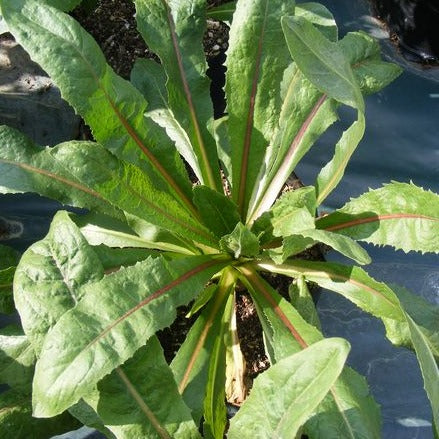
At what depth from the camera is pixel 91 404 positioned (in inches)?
32.3

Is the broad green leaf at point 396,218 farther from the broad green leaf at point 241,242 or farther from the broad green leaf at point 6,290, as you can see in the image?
the broad green leaf at point 6,290

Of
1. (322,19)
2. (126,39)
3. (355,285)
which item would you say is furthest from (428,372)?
(126,39)

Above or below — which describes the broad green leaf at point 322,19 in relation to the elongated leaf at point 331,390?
above

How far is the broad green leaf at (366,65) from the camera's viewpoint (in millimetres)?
1145

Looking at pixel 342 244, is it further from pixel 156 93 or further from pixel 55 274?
pixel 156 93

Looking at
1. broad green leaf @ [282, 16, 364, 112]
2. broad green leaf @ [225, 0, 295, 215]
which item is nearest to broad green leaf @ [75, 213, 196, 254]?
broad green leaf @ [225, 0, 295, 215]

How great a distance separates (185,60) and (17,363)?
0.57 meters

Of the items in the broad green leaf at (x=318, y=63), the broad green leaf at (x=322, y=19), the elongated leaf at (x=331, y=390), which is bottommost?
the elongated leaf at (x=331, y=390)

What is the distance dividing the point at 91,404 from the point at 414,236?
538 millimetres

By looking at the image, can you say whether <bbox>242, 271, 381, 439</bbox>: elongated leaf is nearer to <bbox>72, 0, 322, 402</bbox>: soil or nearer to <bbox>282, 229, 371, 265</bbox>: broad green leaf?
<bbox>282, 229, 371, 265</bbox>: broad green leaf

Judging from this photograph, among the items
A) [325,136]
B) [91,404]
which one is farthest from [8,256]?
[325,136]

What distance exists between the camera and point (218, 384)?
105cm

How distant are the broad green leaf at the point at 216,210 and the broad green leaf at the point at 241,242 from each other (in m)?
0.05

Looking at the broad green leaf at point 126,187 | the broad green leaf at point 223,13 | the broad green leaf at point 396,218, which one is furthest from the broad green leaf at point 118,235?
the broad green leaf at point 223,13
